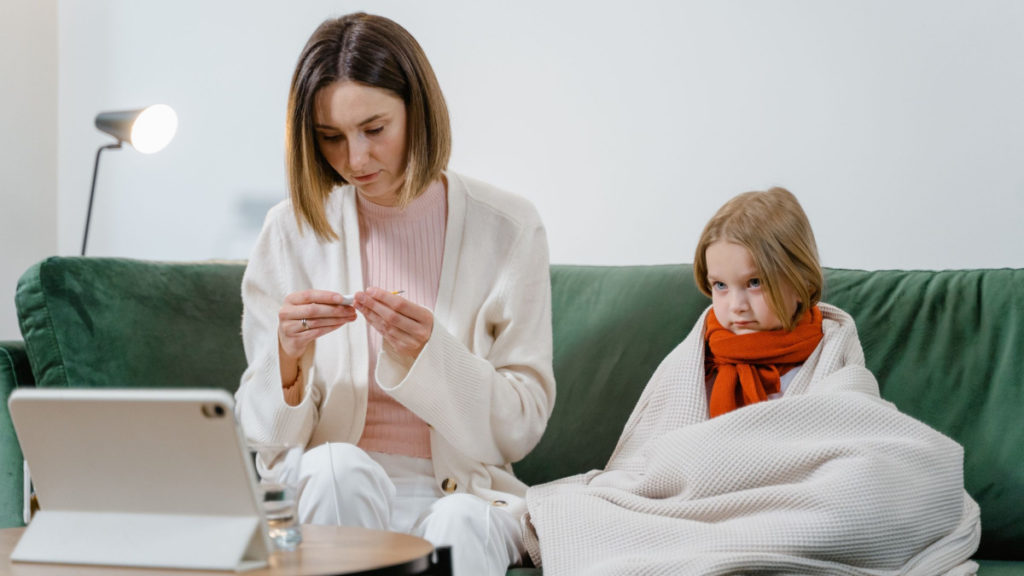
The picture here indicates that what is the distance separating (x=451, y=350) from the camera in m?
1.62

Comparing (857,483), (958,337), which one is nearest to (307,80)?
(857,483)

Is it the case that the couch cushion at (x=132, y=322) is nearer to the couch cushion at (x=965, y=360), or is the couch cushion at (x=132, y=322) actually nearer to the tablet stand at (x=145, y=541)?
the tablet stand at (x=145, y=541)

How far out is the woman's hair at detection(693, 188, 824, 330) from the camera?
66.4 inches

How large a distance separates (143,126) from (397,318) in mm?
1463

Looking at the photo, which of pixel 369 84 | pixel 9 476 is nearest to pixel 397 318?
pixel 369 84

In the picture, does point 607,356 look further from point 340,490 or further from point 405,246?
point 340,490

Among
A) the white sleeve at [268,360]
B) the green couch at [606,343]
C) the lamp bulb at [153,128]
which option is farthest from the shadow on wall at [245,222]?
the white sleeve at [268,360]

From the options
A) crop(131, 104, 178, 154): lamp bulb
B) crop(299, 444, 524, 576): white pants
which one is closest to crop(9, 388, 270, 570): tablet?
→ crop(299, 444, 524, 576): white pants

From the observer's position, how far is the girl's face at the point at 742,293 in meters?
1.70

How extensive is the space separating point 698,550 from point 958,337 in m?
0.73

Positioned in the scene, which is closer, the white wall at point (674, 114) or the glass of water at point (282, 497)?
the glass of water at point (282, 497)

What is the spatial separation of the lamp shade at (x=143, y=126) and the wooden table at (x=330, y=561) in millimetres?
1739

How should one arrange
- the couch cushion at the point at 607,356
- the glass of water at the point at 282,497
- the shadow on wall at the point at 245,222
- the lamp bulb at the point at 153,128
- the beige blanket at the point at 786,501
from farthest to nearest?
the shadow on wall at the point at 245,222 < the lamp bulb at the point at 153,128 < the couch cushion at the point at 607,356 < the beige blanket at the point at 786,501 < the glass of water at the point at 282,497

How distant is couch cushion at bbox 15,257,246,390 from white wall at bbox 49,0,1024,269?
2.44 ft
